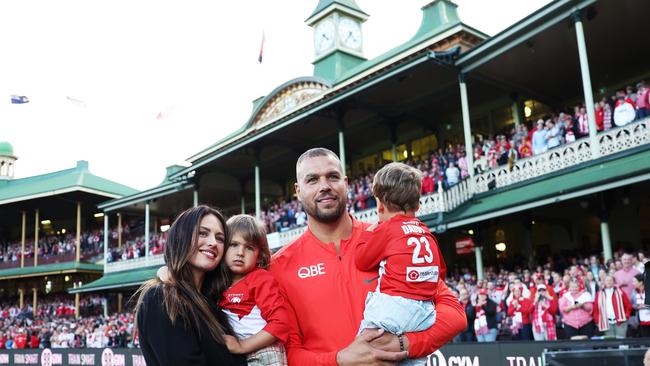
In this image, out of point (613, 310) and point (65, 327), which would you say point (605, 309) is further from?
point (65, 327)

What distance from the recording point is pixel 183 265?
338 cm

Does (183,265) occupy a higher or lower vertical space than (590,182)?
lower

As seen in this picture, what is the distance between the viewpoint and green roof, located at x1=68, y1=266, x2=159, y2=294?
30200 millimetres

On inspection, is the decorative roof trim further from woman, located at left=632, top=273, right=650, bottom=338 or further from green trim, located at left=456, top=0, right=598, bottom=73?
woman, located at left=632, top=273, right=650, bottom=338

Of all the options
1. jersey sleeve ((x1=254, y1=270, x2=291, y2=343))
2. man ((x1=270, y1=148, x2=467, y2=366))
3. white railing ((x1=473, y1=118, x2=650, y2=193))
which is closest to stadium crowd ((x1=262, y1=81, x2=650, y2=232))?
→ white railing ((x1=473, y1=118, x2=650, y2=193))

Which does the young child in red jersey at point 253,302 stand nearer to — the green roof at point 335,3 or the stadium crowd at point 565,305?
the stadium crowd at point 565,305

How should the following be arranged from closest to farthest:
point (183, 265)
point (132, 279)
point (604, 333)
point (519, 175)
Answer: point (183, 265) < point (604, 333) < point (519, 175) < point (132, 279)

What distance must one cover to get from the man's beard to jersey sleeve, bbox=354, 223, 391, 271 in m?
0.22

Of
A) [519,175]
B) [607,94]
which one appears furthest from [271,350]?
[607,94]

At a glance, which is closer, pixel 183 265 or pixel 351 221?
pixel 183 265

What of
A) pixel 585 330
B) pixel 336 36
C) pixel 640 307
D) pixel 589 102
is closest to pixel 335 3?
pixel 336 36

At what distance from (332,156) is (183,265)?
1.11 metres

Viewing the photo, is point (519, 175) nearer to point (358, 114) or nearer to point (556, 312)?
point (556, 312)

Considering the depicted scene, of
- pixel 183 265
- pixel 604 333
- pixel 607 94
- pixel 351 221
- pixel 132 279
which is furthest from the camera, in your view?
pixel 132 279
